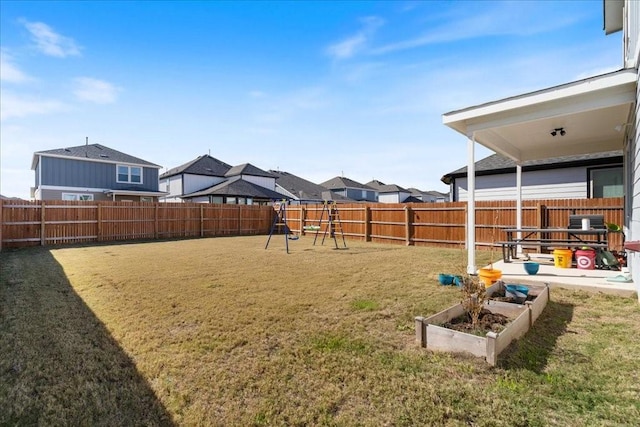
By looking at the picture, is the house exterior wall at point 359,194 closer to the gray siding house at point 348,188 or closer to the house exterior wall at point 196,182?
the gray siding house at point 348,188

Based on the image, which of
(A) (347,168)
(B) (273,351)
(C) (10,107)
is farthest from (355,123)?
(A) (347,168)

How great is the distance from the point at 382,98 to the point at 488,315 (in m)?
9.83

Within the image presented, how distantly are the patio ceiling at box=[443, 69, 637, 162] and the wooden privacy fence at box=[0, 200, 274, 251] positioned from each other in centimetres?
1374

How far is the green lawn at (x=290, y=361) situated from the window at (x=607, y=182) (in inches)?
314

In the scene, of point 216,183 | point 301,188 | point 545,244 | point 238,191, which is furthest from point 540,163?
point 301,188

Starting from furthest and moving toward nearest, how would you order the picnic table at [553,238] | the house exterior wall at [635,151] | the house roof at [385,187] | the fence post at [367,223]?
the house roof at [385,187] < the fence post at [367,223] < the picnic table at [553,238] < the house exterior wall at [635,151]

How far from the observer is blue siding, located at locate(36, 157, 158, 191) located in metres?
19.5

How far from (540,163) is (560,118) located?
6945 mm

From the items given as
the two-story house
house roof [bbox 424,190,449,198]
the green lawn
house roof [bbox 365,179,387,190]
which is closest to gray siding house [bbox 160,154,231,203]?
the green lawn

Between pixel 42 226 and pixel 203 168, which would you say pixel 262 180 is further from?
pixel 42 226

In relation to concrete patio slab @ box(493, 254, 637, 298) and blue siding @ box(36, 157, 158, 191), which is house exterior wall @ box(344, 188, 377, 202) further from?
concrete patio slab @ box(493, 254, 637, 298)

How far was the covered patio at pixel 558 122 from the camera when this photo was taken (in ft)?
15.6

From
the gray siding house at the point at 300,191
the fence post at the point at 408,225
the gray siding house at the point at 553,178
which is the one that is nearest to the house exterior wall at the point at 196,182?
the gray siding house at the point at 300,191

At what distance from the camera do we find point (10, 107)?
35.9ft
